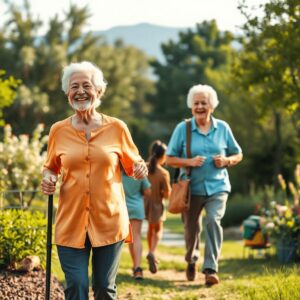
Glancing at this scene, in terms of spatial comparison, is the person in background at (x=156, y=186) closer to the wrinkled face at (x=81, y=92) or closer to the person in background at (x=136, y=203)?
the person in background at (x=136, y=203)

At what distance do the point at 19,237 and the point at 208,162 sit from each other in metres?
2.26

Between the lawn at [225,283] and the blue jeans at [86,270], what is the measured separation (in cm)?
167

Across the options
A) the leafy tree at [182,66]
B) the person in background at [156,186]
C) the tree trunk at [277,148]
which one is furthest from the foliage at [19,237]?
the leafy tree at [182,66]

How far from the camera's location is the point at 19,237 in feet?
28.2

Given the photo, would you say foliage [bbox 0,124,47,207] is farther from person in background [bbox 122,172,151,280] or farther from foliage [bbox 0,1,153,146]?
foliage [bbox 0,1,153,146]

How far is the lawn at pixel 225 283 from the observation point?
6.83 metres

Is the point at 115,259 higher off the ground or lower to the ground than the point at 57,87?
lower

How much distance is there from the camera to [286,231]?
11.6 metres

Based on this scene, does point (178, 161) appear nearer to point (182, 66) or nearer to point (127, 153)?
point (127, 153)

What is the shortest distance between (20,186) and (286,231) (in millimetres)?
4904

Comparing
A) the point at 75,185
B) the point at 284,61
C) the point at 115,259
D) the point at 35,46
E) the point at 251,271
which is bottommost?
the point at 251,271

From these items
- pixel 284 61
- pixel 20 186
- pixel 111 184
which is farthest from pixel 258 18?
pixel 111 184

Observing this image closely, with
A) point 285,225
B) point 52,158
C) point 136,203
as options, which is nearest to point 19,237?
point 136,203

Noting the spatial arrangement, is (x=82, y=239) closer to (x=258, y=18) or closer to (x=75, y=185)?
(x=75, y=185)
